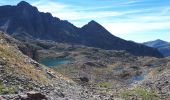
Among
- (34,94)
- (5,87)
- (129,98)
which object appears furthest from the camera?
(129,98)

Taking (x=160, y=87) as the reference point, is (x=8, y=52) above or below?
above

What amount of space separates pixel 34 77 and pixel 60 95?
5846 mm

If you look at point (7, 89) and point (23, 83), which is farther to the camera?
point (23, 83)

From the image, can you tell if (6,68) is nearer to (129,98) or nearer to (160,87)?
(129,98)

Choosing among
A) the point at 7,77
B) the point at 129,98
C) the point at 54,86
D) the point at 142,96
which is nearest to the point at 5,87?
the point at 7,77

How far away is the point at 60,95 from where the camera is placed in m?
47.4

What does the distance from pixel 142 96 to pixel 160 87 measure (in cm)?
1846

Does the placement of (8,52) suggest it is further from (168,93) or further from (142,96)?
(168,93)

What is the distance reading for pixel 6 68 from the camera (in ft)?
161

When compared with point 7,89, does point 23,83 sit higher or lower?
lower

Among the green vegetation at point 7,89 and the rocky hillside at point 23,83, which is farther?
Result: the green vegetation at point 7,89

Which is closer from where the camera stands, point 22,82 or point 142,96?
point 22,82

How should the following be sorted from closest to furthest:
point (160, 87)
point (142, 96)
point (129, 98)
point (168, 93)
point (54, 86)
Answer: point (54, 86)
point (129, 98)
point (142, 96)
point (168, 93)
point (160, 87)

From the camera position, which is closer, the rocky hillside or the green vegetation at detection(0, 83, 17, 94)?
the rocky hillside
